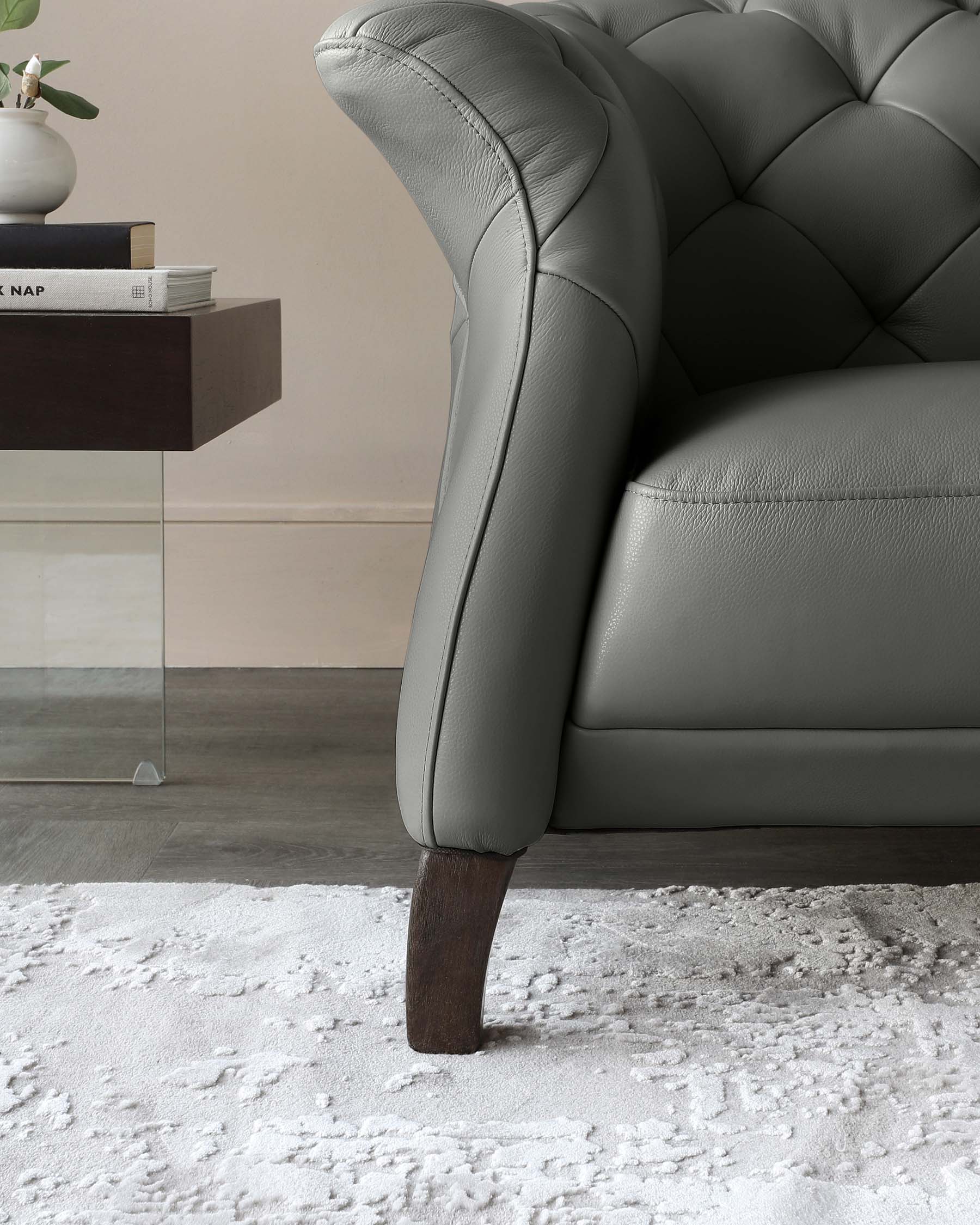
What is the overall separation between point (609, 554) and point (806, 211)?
618mm

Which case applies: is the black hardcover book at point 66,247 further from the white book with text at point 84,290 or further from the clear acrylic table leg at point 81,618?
the clear acrylic table leg at point 81,618

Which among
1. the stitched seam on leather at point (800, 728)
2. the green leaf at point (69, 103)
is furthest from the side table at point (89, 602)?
the stitched seam on leather at point (800, 728)

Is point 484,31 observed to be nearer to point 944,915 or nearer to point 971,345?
point 971,345

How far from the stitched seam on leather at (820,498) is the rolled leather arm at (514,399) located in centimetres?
7

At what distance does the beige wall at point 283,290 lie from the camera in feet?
6.19

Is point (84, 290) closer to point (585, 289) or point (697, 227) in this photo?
point (585, 289)

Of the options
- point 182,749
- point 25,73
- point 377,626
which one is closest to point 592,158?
point 25,73

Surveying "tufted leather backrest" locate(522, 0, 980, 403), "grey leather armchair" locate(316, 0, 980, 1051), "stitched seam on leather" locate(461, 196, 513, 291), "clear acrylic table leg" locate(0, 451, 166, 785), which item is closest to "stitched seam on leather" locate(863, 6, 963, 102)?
"tufted leather backrest" locate(522, 0, 980, 403)

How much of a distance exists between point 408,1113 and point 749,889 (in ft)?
1.53

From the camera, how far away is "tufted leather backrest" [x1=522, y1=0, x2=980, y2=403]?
121cm

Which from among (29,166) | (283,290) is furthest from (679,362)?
(283,290)

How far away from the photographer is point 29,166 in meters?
1.25

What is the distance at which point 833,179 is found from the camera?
4.00 ft

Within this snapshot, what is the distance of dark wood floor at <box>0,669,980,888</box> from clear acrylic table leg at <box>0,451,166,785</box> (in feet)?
0.16
